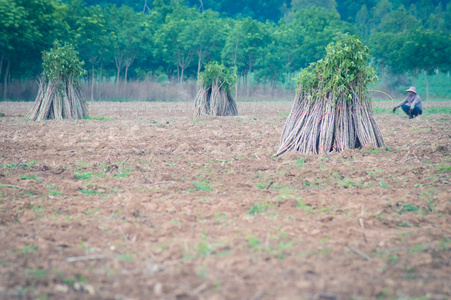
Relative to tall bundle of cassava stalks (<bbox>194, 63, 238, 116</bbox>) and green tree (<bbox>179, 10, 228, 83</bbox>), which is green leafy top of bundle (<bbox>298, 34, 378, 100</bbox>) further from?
green tree (<bbox>179, 10, 228, 83</bbox>)

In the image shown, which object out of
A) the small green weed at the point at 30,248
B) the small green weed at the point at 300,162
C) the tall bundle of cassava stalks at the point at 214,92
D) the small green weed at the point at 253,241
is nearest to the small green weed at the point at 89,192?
the small green weed at the point at 30,248

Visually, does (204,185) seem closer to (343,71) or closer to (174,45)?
(343,71)

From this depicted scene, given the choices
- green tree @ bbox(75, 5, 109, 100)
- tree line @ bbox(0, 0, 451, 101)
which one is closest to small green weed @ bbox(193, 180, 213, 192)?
tree line @ bbox(0, 0, 451, 101)

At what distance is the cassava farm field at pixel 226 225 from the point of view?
2.60 m

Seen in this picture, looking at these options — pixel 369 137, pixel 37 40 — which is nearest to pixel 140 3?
pixel 37 40

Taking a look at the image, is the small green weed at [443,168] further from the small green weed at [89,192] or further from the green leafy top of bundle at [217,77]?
the green leafy top of bundle at [217,77]

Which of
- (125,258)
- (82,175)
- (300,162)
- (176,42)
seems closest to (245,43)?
(176,42)

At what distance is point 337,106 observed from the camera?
7211mm

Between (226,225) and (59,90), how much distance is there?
12185 millimetres

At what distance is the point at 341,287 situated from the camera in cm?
254

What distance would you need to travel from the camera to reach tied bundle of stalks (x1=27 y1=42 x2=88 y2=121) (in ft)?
45.9

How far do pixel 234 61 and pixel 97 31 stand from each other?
33.8 feet

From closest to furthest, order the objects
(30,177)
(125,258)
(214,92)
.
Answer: (125,258)
(30,177)
(214,92)

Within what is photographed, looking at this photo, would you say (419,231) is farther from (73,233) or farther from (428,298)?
(73,233)
